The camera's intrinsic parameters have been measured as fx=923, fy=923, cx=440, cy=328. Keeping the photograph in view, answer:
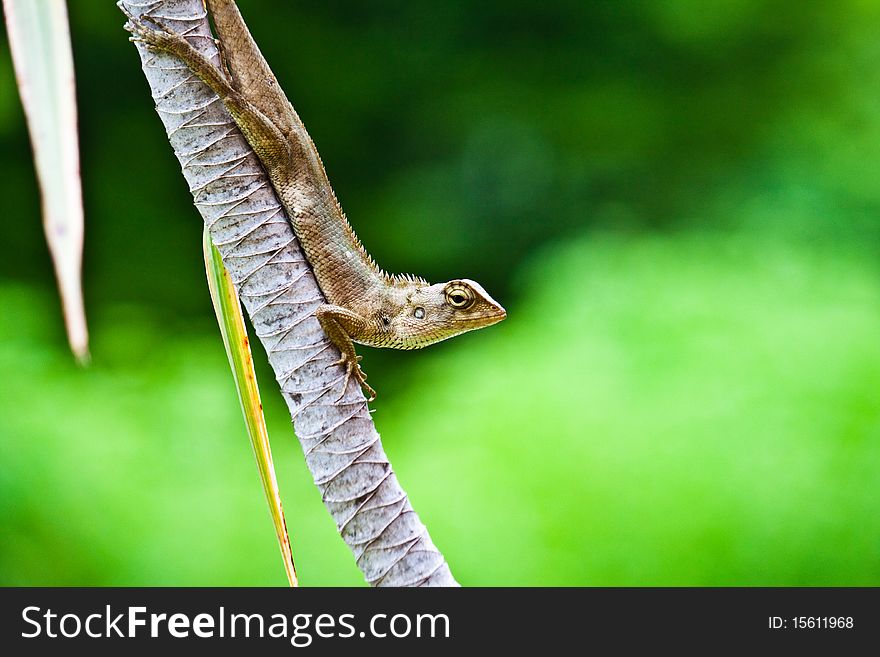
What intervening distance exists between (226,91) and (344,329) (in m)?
0.42

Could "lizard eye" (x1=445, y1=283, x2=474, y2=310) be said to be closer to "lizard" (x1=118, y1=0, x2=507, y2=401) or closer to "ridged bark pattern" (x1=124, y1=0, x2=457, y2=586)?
"lizard" (x1=118, y1=0, x2=507, y2=401)

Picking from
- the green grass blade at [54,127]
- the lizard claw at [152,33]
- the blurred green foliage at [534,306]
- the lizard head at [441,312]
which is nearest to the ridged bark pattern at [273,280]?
the lizard claw at [152,33]

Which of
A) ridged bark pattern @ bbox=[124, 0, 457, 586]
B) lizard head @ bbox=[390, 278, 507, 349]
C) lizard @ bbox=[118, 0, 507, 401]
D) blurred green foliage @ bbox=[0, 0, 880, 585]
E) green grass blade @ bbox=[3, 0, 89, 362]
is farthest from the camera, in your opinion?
blurred green foliage @ bbox=[0, 0, 880, 585]

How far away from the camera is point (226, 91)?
141 centimetres

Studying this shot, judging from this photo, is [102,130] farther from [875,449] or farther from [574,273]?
[875,449]

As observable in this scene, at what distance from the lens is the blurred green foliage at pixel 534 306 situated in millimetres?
2828

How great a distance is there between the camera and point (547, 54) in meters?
4.14

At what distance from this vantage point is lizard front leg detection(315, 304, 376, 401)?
1.33 m

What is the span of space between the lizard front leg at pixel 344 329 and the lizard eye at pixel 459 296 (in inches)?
8.1

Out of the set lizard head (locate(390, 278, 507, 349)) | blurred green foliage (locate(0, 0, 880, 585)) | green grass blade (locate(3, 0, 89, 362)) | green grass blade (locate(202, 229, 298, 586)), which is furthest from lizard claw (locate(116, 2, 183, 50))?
blurred green foliage (locate(0, 0, 880, 585))

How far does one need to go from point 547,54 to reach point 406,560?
3333 mm

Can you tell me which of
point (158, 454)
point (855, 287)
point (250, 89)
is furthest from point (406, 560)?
point (855, 287)

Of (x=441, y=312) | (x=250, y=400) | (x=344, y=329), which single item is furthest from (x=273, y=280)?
(x=441, y=312)

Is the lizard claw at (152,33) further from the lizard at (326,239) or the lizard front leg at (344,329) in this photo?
the lizard front leg at (344,329)
